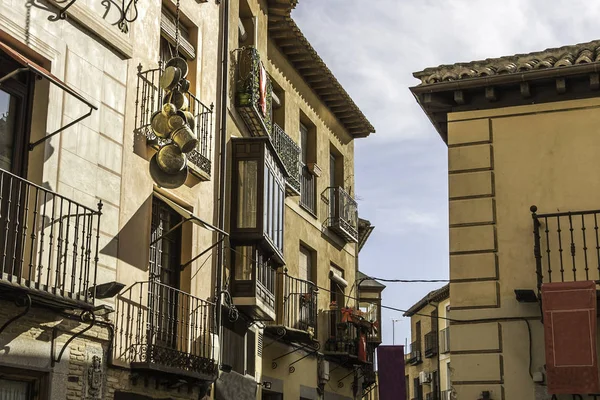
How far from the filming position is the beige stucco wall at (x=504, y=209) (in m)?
13.5

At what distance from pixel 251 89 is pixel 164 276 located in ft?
14.5

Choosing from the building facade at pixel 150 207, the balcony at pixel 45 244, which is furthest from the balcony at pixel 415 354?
the balcony at pixel 45 244

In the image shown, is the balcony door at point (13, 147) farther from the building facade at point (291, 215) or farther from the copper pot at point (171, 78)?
the building facade at point (291, 215)

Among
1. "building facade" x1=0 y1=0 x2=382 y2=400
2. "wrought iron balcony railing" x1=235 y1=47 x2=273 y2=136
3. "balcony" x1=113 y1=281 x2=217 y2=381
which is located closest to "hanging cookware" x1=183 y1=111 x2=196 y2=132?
"building facade" x1=0 y1=0 x2=382 y2=400

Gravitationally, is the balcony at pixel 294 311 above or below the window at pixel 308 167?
below

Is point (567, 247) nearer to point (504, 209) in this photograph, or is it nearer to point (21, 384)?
point (504, 209)

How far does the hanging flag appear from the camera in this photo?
12547 mm

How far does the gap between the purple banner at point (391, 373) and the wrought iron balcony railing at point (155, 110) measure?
433 inches

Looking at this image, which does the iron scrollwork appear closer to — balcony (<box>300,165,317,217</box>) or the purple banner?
balcony (<box>300,165,317,217</box>)

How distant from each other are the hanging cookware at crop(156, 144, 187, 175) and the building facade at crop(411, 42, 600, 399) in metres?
3.78

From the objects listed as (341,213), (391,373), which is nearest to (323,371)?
(391,373)

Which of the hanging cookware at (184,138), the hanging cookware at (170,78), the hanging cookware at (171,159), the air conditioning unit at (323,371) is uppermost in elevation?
the hanging cookware at (170,78)

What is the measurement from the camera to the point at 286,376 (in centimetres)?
2036

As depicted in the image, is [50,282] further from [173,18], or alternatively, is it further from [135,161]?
[173,18]
